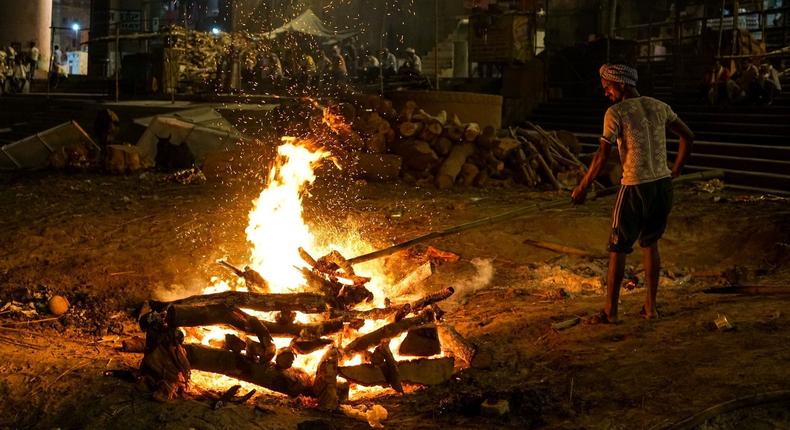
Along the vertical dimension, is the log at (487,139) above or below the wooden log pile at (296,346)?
above

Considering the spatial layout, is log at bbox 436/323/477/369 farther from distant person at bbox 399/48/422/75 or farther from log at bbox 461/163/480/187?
distant person at bbox 399/48/422/75

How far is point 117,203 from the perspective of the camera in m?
10.7

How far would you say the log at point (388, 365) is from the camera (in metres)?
5.06

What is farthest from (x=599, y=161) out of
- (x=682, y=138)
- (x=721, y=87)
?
(x=721, y=87)

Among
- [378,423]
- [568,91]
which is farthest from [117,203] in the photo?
[568,91]

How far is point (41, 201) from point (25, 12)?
21.8m

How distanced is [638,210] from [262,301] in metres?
3.01

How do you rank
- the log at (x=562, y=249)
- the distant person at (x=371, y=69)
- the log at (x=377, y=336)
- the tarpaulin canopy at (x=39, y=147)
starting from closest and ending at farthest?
1. the log at (x=377, y=336)
2. the log at (x=562, y=249)
3. the tarpaulin canopy at (x=39, y=147)
4. the distant person at (x=371, y=69)

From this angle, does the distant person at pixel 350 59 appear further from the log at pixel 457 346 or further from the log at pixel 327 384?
the log at pixel 327 384

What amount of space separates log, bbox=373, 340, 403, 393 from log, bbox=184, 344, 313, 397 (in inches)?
21.9

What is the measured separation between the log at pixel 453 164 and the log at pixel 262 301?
727cm

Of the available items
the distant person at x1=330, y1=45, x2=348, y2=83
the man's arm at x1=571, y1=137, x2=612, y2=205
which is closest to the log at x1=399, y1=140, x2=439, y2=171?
the man's arm at x1=571, y1=137, x2=612, y2=205

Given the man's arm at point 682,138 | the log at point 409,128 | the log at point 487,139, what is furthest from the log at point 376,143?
the man's arm at point 682,138

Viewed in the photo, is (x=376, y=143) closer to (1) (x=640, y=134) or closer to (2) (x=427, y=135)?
(2) (x=427, y=135)
